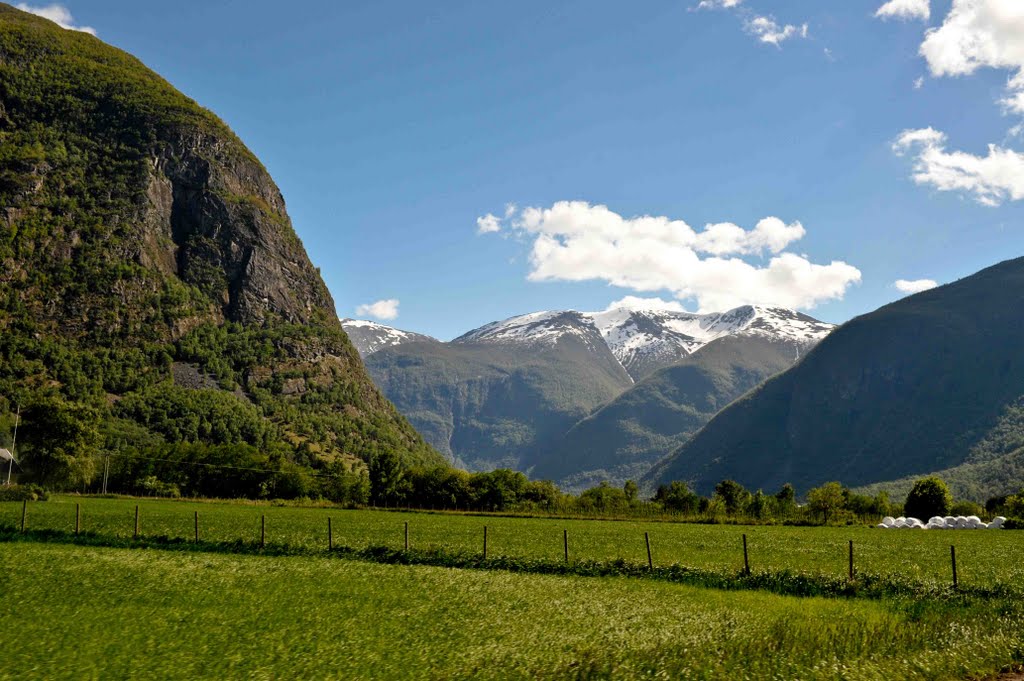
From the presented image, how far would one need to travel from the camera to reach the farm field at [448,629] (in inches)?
688

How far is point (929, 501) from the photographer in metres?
142

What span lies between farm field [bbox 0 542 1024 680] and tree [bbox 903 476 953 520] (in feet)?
440

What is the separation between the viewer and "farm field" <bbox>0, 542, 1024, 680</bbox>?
17.5m

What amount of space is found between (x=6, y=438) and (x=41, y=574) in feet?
405

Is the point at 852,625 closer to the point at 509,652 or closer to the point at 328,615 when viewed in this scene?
the point at 509,652

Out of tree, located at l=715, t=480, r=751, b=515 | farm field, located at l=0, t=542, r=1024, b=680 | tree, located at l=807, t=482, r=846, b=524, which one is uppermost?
farm field, located at l=0, t=542, r=1024, b=680

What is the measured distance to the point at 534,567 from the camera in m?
38.9

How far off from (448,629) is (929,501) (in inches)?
5930

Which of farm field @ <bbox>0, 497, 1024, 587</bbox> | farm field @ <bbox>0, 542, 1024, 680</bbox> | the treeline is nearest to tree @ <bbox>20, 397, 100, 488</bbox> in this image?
the treeline

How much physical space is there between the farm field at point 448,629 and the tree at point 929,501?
13420cm

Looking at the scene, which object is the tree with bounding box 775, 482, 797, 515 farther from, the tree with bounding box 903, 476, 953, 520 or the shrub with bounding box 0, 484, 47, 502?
the shrub with bounding box 0, 484, 47, 502

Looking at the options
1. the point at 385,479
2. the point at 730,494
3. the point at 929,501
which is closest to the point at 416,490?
the point at 385,479

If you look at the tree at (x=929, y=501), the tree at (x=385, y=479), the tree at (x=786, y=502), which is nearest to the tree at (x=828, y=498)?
the tree at (x=786, y=502)

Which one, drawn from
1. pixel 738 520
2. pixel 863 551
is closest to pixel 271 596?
pixel 863 551
